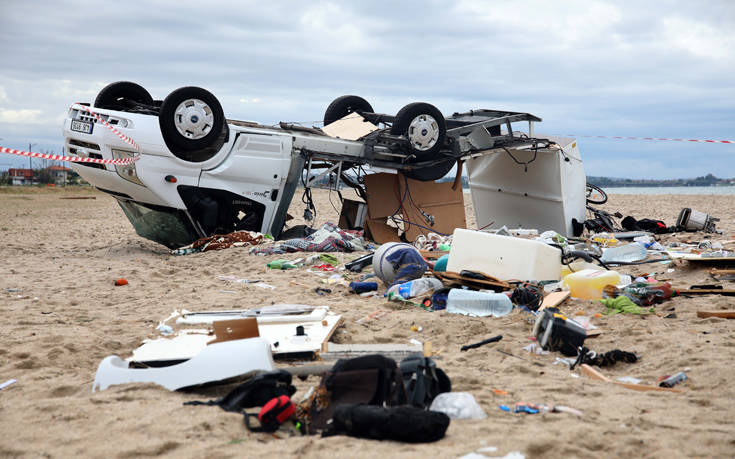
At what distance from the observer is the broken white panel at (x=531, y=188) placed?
12.8m

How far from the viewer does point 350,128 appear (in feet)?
38.2

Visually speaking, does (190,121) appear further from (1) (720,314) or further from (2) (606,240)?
(1) (720,314)

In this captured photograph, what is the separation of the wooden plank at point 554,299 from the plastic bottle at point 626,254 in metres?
2.83

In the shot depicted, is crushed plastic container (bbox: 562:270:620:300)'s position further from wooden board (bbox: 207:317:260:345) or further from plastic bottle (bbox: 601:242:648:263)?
wooden board (bbox: 207:317:260:345)

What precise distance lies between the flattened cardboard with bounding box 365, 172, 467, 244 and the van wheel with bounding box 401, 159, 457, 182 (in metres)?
0.13

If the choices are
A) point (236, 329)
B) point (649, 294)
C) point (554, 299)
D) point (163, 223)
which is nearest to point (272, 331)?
point (236, 329)

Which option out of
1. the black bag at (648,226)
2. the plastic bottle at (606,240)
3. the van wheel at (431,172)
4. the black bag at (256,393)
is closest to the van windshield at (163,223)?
the van wheel at (431,172)

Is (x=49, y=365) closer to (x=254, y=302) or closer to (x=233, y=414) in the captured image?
(x=233, y=414)

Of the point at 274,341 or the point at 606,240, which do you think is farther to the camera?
the point at 606,240

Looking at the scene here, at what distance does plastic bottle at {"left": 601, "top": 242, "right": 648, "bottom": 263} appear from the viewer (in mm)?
8617

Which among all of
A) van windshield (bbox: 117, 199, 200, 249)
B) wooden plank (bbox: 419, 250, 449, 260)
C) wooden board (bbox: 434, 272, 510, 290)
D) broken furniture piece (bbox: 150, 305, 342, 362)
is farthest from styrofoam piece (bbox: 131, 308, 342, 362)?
van windshield (bbox: 117, 199, 200, 249)

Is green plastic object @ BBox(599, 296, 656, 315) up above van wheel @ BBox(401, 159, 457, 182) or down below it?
below

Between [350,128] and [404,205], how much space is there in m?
1.66

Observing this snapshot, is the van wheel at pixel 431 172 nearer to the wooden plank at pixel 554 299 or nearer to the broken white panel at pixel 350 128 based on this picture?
the broken white panel at pixel 350 128
